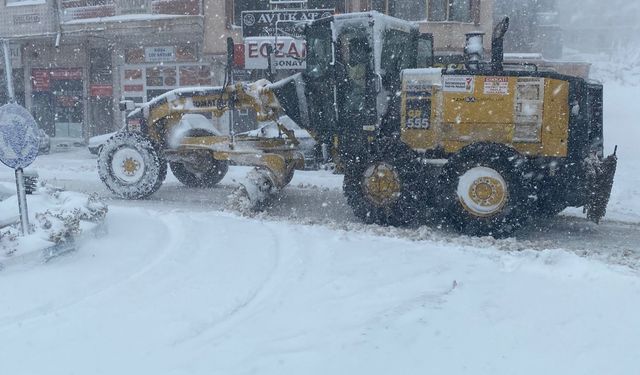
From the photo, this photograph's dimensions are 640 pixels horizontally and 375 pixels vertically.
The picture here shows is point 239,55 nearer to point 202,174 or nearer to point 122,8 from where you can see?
point 122,8

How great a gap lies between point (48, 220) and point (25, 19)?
1742 centimetres

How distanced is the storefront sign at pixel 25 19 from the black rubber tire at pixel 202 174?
12676 millimetres

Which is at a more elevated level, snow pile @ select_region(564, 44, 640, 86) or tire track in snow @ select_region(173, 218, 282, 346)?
snow pile @ select_region(564, 44, 640, 86)

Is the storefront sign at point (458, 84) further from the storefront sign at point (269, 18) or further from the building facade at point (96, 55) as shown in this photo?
the building facade at point (96, 55)

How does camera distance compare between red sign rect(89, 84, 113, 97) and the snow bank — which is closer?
the snow bank

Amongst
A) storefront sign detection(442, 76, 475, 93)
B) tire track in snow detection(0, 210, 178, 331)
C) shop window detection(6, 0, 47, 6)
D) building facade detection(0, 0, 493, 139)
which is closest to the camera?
tire track in snow detection(0, 210, 178, 331)

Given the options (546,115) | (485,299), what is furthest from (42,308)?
(546,115)

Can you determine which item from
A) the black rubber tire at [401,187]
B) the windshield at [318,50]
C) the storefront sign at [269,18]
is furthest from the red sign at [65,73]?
the black rubber tire at [401,187]

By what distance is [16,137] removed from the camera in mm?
6160

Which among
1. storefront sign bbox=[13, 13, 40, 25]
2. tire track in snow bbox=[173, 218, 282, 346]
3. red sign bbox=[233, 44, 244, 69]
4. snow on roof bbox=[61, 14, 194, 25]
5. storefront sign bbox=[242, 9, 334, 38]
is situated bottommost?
tire track in snow bbox=[173, 218, 282, 346]

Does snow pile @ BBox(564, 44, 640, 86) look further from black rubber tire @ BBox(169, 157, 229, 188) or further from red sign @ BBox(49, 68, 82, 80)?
black rubber tire @ BBox(169, 157, 229, 188)

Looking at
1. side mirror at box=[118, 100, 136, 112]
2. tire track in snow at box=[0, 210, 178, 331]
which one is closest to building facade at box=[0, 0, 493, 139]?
side mirror at box=[118, 100, 136, 112]

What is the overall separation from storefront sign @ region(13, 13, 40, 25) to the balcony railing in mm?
974

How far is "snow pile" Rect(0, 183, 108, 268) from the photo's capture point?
5844 millimetres
